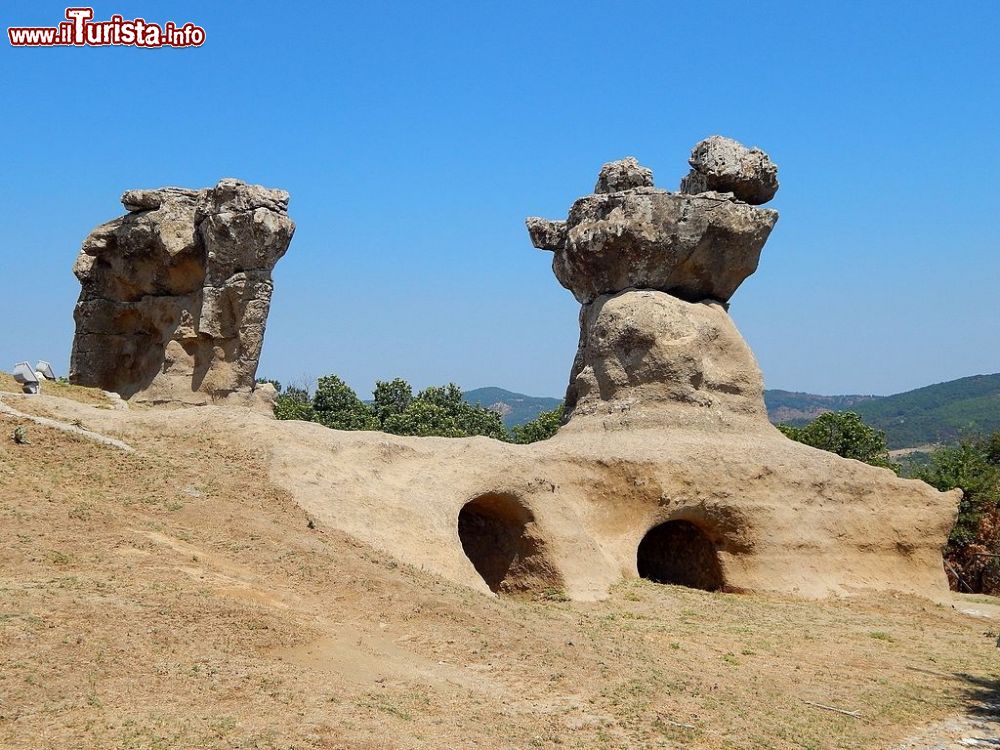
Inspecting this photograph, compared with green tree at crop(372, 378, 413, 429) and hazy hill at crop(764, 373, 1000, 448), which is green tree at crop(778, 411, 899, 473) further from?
hazy hill at crop(764, 373, 1000, 448)

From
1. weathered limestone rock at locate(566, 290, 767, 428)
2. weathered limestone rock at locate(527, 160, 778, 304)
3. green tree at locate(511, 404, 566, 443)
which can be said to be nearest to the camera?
weathered limestone rock at locate(566, 290, 767, 428)

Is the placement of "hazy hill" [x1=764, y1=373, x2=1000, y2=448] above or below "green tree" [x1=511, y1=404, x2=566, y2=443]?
above

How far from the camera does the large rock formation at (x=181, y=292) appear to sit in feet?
81.3

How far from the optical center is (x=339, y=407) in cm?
4366

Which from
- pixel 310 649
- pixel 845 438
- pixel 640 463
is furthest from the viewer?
pixel 845 438

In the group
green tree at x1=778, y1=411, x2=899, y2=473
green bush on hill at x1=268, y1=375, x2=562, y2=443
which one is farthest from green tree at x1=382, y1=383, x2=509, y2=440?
green tree at x1=778, y1=411, x2=899, y2=473

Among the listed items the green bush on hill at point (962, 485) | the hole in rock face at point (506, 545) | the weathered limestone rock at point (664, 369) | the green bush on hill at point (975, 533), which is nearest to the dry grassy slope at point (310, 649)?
the hole in rock face at point (506, 545)

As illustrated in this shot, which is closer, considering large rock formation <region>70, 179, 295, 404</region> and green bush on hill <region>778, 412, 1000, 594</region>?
large rock formation <region>70, 179, 295, 404</region>

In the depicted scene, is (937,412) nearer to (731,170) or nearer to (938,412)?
(938,412)

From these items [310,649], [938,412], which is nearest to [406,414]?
[310,649]

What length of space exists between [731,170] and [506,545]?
10438mm

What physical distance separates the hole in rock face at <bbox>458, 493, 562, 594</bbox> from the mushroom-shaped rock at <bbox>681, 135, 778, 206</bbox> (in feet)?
31.0

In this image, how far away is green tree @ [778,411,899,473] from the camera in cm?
3534

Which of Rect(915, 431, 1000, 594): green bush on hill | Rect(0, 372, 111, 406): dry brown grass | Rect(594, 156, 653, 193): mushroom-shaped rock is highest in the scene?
Rect(594, 156, 653, 193): mushroom-shaped rock
